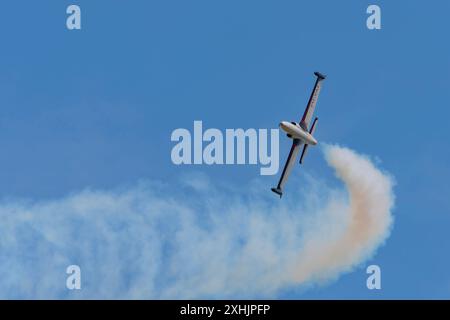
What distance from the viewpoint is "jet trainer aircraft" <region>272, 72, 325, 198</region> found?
13500 cm

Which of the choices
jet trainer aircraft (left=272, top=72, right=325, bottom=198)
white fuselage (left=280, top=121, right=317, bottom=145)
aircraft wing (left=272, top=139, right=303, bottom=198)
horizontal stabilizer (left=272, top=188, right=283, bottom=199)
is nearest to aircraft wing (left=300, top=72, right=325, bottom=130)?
jet trainer aircraft (left=272, top=72, right=325, bottom=198)

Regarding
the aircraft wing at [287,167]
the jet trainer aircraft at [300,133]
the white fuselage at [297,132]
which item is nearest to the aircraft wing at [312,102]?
the jet trainer aircraft at [300,133]

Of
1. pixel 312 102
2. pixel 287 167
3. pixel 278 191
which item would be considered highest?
pixel 312 102

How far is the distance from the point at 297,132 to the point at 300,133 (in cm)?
46

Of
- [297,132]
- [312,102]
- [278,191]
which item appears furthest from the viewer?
[312,102]

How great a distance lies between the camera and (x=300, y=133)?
444ft

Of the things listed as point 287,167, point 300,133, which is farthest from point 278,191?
point 300,133

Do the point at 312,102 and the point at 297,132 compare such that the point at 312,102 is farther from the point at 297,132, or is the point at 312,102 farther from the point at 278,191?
the point at 278,191

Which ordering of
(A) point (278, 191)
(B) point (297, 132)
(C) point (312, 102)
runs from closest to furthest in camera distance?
(B) point (297, 132) → (A) point (278, 191) → (C) point (312, 102)

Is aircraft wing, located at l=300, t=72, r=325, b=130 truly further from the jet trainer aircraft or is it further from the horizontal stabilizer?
the horizontal stabilizer

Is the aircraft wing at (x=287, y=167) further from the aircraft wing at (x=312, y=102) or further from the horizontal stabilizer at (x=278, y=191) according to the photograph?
the aircraft wing at (x=312, y=102)
